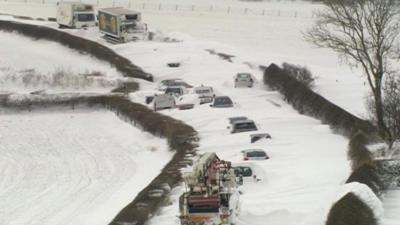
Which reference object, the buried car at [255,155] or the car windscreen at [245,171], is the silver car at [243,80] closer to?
the buried car at [255,155]

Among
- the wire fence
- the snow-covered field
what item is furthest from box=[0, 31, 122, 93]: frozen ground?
the wire fence

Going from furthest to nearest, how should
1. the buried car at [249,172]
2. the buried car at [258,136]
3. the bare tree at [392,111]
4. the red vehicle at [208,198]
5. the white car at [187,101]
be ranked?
1. the white car at [187,101]
2. the buried car at [258,136]
3. the bare tree at [392,111]
4. the buried car at [249,172]
5. the red vehicle at [208,198]

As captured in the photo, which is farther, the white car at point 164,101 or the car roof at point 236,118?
the white car at point 164,101

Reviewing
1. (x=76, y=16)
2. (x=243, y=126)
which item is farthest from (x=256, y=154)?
(x=76, y=16)

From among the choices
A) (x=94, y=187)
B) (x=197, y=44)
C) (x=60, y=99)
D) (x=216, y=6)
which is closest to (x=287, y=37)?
(x=197, y=44)

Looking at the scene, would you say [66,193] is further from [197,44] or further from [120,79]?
[197,44]

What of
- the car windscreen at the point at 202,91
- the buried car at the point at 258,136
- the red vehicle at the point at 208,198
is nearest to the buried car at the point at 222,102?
the car windscreen at the point at 202,91
